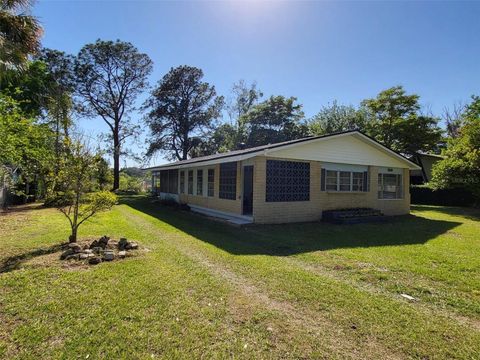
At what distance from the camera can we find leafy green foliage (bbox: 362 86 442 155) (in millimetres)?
24969

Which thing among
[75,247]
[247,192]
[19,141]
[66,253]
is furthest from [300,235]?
[19,141]

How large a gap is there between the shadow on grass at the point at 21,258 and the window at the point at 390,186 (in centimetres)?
1445

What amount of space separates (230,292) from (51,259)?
3848mm

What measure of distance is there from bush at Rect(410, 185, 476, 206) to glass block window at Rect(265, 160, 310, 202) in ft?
54.3

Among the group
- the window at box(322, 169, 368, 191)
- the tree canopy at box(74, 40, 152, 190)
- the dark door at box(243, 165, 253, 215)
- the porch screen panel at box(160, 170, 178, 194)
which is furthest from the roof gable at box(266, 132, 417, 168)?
the tree canopy at box(74, 40, 152, 190)

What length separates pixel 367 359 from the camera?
2818 mm

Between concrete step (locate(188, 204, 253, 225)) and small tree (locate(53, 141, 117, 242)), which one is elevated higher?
small tree (locate(53, 141, 117, 242))

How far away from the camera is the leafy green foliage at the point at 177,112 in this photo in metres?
35.3

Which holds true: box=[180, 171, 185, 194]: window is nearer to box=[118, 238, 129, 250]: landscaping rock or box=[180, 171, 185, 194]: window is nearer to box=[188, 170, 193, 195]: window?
box=[188, 170, 193, 195]: window

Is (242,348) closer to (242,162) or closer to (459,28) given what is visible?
(242,162)

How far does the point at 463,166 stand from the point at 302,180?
13.7 metres

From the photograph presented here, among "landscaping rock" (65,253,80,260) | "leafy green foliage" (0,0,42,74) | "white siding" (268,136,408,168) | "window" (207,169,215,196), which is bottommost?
"landscaping rock" (65,253,80,260)

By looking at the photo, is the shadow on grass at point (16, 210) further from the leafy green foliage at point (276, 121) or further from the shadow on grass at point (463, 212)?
the leafy green foliage at point (276, 121)

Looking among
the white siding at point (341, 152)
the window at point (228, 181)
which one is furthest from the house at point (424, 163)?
the window at point (228, 181)
